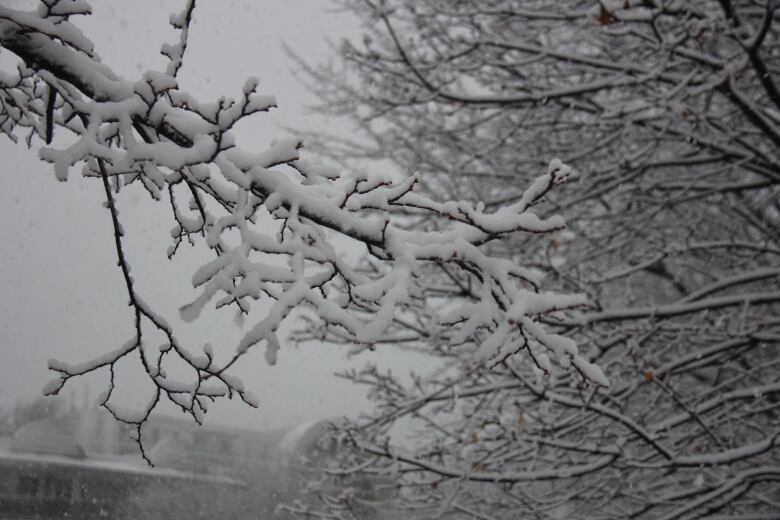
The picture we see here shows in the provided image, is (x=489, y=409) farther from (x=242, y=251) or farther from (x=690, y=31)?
(x=242, y=251)

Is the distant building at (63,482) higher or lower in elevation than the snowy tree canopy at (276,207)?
lower

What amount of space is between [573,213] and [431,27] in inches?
83.0

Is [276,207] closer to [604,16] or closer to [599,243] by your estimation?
[604,16]

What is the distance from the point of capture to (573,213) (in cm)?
534

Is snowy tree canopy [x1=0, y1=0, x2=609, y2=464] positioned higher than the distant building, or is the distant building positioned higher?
snowy tree canopy [x1=0, y1=0, x2=609, y2=464]

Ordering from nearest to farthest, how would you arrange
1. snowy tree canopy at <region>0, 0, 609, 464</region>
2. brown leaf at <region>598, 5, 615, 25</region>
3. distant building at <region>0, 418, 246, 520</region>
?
snowy tree canopy at <region>0, 0, 609, 464</region>
brown leaf at <region>598, 5, 615, 25</region>
distant building at <region>0, 418, 246, 520</region>

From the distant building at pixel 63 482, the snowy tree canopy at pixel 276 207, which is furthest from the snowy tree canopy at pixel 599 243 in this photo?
the distant building at pixel 63 482

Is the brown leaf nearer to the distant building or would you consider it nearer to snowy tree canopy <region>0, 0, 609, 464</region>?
snowy tree canopy <region>0, 0, 609, 464</region>

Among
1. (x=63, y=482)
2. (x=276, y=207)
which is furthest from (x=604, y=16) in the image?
(x=63, y=482)

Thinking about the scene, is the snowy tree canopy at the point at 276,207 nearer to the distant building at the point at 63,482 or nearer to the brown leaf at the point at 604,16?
the brown leaf at the point at 604,16

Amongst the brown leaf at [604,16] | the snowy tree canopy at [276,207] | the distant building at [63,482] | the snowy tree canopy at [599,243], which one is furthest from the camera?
the distant building at [63,482]

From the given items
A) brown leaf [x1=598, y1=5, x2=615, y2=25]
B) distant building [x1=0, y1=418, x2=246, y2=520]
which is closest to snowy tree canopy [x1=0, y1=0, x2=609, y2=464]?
brown leaf [x1=598, y1=5, x2=615, y2=25]

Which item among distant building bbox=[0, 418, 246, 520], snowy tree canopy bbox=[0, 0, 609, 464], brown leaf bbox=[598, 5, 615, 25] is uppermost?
brown leaf bbox=[598, 5, 615, 25]

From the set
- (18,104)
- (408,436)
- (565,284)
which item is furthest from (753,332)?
(18,104)
